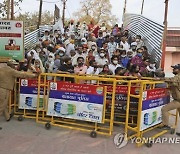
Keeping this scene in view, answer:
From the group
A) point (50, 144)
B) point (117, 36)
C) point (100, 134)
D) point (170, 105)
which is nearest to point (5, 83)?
point (50, 144)

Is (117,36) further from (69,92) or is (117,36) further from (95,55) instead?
(69,92)

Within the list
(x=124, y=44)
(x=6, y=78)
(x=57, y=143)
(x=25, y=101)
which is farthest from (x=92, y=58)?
(x=57, y=143)

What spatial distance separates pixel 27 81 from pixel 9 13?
836 centimetres

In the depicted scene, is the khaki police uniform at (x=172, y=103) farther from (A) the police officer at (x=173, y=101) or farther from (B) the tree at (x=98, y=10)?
(B) the tree at (x=98, y=10)

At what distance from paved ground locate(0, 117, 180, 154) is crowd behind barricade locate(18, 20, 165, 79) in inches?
57.3

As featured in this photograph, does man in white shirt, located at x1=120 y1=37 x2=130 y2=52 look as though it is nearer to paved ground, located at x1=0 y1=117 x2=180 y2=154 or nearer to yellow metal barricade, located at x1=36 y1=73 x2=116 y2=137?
yellow metal barricade, located at x1=36 y1=73 x2=116 y2=137

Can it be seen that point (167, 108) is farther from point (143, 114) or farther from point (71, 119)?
point (71, 119)

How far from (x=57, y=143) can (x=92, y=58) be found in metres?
4.52

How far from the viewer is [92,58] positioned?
919 centimetres

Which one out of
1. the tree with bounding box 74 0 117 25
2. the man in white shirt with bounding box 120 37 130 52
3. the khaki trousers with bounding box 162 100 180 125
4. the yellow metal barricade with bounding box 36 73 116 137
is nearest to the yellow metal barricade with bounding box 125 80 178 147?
the khaki trousers with bounding box 162 100 180 125

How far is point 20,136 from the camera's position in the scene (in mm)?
5430

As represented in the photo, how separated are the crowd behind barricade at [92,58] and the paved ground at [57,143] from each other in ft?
4.77

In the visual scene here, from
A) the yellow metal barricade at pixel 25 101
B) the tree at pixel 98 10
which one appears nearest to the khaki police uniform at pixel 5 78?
the yellow metal barricade at pixel 25 101

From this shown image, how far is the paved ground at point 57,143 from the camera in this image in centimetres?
482
